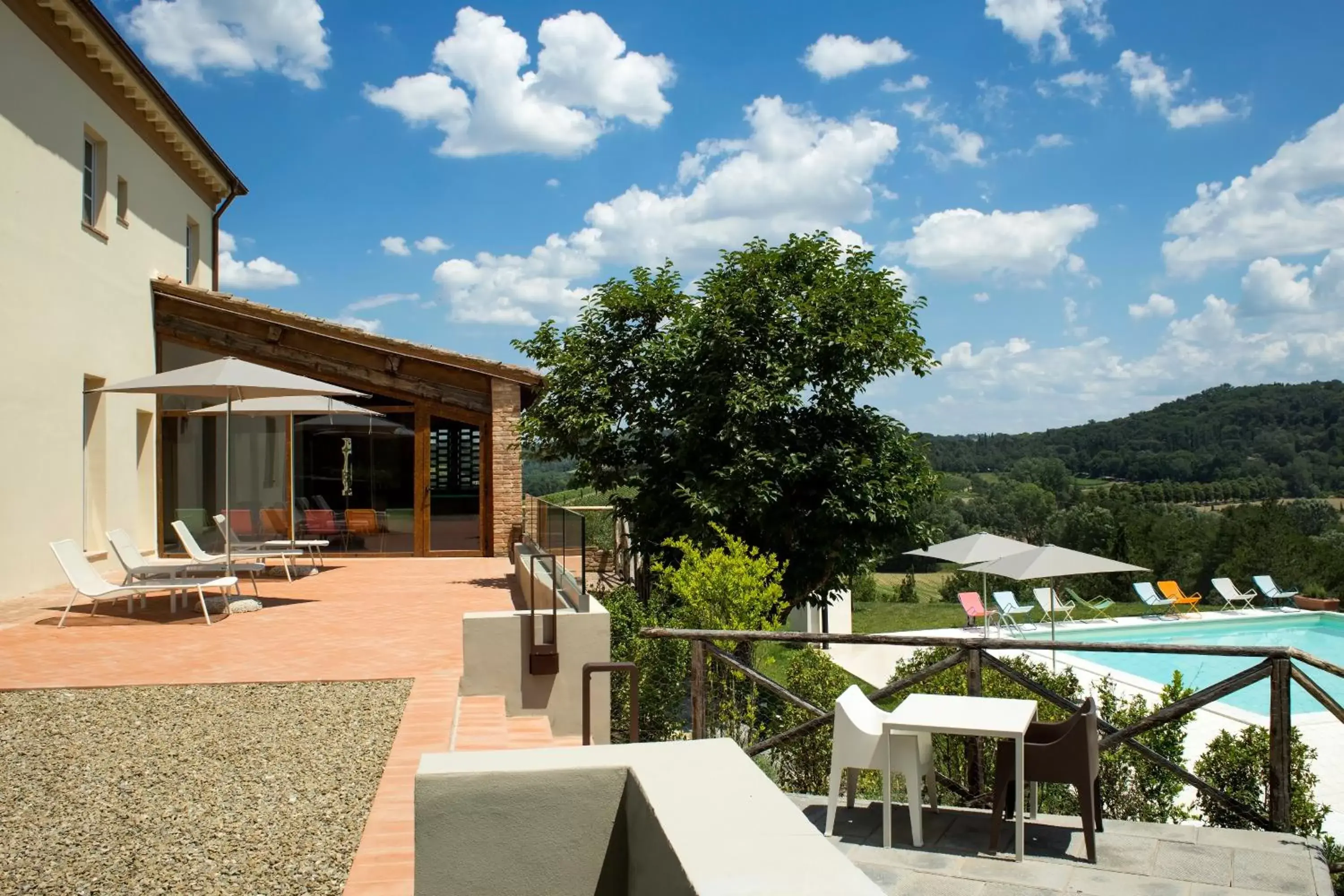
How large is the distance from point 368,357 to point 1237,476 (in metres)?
65.1

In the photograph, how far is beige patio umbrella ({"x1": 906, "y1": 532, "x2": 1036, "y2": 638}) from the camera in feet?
55.9

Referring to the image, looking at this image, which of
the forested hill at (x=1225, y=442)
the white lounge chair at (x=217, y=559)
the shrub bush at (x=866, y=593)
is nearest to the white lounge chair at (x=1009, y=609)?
the shrub bush at (x=866, y=593)

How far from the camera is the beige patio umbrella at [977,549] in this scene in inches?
671

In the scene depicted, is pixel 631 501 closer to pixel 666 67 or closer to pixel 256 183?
pixel 666 67

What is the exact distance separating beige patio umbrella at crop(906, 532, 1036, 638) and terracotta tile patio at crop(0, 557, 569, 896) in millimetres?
8804

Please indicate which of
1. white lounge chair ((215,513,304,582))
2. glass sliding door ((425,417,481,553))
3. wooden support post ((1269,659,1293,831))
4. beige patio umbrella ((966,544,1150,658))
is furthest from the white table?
glass sliding door ((425,417,481,553))

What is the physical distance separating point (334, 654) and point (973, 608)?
18.9 metres

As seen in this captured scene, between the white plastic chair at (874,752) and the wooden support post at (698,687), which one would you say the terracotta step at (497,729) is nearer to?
the wooden support post at (698,687)

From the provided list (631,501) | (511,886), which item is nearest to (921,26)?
(631,501)

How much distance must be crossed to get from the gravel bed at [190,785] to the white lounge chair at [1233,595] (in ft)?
86.6

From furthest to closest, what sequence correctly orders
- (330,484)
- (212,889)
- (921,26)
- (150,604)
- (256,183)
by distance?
(256,183) < (330,484) < (921,26) < (150,604) < (212,889)

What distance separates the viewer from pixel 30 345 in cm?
1125

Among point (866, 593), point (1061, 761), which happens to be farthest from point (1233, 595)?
point (1061, 761)

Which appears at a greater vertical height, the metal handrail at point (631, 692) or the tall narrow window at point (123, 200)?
the tall narrow window at point (123, 200)
